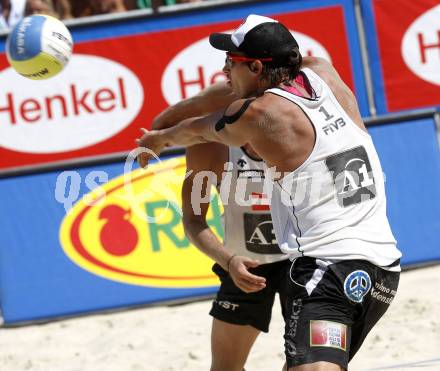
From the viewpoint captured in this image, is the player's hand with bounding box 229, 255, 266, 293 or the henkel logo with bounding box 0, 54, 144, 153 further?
the henkel logo with bounding box 0, 54, 144, 153

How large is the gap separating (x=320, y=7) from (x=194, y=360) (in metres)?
2.97

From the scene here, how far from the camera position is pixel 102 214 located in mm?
6297

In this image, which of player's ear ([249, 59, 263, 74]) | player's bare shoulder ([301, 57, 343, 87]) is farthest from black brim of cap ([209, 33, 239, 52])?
player's bare shoulder ([301, 57, 343, 87])

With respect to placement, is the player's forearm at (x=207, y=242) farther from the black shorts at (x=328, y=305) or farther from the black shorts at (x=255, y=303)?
the black shorts at (x=328, y=305)

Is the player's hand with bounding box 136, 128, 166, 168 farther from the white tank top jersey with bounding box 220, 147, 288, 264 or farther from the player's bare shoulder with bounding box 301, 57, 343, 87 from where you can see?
the player's bare shoulder with bounding box 301, 57, 343, 87

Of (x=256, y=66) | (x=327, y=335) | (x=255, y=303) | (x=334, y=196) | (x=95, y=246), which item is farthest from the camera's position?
(x=95, y=246)

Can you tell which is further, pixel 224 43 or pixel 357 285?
pixel 224 43

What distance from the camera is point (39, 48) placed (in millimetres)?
4406

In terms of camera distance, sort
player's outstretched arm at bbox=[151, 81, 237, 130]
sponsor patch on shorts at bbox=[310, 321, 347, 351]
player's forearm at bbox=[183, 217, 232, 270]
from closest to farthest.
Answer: sponsor patch on shorts at bbox=[310, 321, 347, 351] < player's forearm at bbox=[183, 217, 232, 270] < player's outstretched arm at bbox=[151, 81, 237, 130]

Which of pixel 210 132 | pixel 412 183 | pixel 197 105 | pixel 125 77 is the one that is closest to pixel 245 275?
pixel 210 132

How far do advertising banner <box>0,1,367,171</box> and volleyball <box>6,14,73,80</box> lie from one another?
235 cm

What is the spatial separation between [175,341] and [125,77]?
7.26ft

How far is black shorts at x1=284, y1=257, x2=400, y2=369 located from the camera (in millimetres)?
3285

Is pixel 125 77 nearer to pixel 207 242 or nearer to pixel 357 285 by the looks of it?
pixel 207 242
